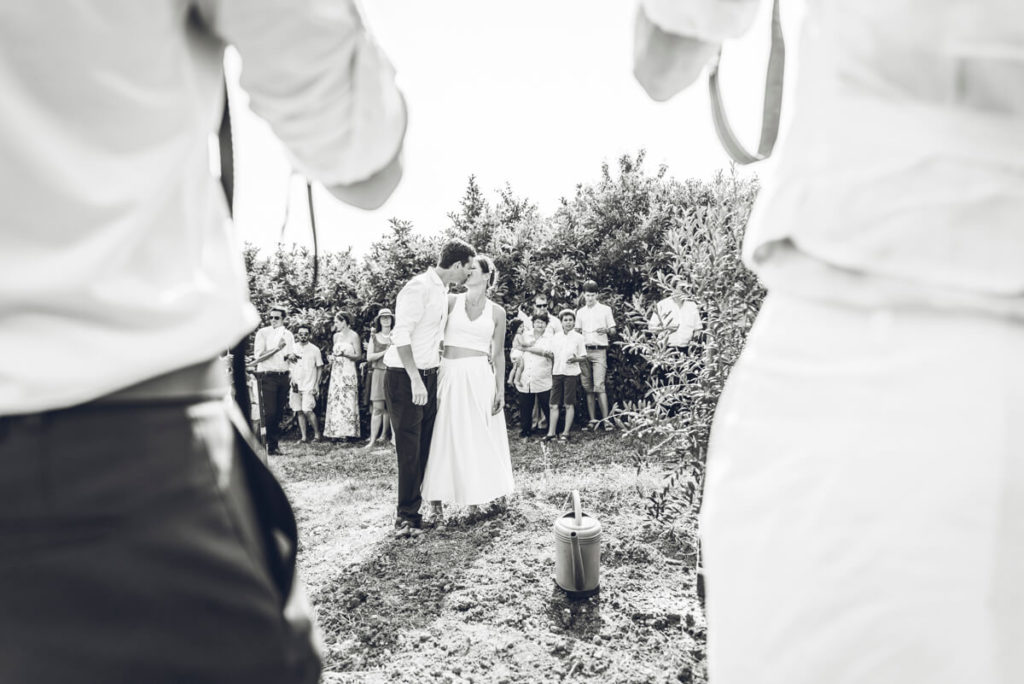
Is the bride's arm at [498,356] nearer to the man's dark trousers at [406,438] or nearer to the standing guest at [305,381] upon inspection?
the man's dark trousers at [406,438]

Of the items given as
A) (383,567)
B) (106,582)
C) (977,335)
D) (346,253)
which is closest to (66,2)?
(106,582)

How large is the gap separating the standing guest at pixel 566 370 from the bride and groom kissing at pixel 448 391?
4336 mm

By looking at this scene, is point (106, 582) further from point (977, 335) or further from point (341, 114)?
point (977, 335)

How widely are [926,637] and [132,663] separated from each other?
0.89m

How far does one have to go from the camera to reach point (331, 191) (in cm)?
116

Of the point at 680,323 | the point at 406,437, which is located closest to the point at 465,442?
the point at 406,437

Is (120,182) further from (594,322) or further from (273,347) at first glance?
(273,347)

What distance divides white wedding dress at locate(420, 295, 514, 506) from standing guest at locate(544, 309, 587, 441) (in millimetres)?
4483

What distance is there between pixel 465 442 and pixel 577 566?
6.67ft

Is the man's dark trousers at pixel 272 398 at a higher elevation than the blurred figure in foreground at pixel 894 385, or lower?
lower

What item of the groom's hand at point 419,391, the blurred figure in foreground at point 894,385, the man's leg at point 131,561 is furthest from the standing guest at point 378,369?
the blurred figure in foreground at point 894,385

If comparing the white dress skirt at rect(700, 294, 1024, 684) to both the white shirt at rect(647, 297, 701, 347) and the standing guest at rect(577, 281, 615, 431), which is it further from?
the standing guest at rect(577, 281, 615, 431)

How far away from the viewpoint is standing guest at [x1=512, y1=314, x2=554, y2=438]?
10383 mm

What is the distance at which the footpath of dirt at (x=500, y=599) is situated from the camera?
3.14 meters
